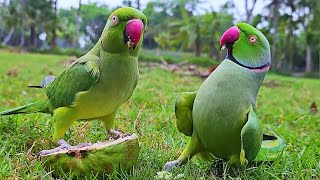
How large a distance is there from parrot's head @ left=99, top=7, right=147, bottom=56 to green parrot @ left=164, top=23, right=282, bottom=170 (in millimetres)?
365

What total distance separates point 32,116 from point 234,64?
1836 millimetres

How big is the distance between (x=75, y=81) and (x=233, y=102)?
765 mm

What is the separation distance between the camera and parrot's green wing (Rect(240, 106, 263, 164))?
1.66 meters

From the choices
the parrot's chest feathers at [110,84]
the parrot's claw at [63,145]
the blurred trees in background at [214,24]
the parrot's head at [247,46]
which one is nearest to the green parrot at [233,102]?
the parrot's head at [247,46]

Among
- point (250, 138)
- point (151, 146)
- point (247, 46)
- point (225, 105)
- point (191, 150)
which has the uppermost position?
point (247, 46)

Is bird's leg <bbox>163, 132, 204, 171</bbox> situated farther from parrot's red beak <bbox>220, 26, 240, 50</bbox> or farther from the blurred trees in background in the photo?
the blurred trees in background

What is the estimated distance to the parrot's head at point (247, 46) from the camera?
5.94ft

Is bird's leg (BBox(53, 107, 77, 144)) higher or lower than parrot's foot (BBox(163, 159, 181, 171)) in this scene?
higher

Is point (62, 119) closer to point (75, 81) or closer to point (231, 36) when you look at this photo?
point (75, 81)

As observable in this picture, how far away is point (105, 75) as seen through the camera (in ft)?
6.29

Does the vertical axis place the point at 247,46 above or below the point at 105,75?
above

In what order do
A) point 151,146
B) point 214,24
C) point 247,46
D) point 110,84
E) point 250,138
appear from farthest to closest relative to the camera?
point 214,24, point 151,146, point 110,84, point 247,46, point 250,138

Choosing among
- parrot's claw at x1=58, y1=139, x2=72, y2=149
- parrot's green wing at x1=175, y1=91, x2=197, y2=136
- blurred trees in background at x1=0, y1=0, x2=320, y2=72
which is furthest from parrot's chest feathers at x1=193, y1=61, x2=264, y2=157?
blurred trees in background at x1=0, y1=0, x2=320, y2=72

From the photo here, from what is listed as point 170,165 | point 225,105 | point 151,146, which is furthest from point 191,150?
point 151,146
